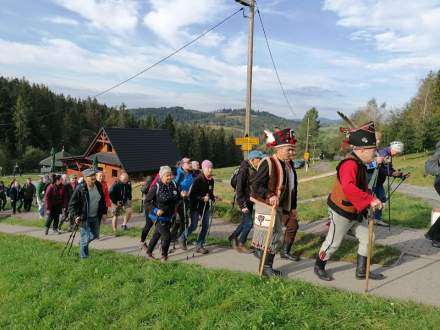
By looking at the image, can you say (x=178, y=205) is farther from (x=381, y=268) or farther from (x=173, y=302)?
(x=381, y=268)

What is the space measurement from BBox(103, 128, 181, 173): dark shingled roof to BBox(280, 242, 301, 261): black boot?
1369 inches

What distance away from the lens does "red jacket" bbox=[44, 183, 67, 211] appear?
12.0 meters

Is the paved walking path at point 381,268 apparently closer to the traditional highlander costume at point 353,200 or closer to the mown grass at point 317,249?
the mown grass at point 317,249

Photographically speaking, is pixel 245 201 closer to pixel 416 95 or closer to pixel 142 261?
pixel 142 261

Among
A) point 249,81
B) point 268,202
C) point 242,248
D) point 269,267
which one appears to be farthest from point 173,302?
point 249,81

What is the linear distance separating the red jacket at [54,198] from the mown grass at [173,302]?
15.7 ft

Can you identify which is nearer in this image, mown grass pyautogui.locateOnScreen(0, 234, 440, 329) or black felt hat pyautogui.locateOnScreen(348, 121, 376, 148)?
mown grass pyautogui.locateOnScreen(0, 234, 440, 329)

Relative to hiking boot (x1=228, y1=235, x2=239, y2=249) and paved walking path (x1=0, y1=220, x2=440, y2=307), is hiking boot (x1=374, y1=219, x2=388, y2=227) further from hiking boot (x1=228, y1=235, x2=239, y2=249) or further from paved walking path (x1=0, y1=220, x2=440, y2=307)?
hiking boot (x1=228, y1=235, x2=239, y2=249)

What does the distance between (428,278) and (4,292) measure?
22.7 feet

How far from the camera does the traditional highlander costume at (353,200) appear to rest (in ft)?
17.3

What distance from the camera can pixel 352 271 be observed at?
6156mm

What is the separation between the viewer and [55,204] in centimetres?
1212

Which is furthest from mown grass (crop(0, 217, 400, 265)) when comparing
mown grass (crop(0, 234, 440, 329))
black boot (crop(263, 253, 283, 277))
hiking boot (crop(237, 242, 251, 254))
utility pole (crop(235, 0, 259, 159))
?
utility pole (crop(235, 0, 259, 159))

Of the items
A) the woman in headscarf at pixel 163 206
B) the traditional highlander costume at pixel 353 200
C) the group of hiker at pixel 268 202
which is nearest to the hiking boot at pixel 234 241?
the group of hiker at pixel 268 202
